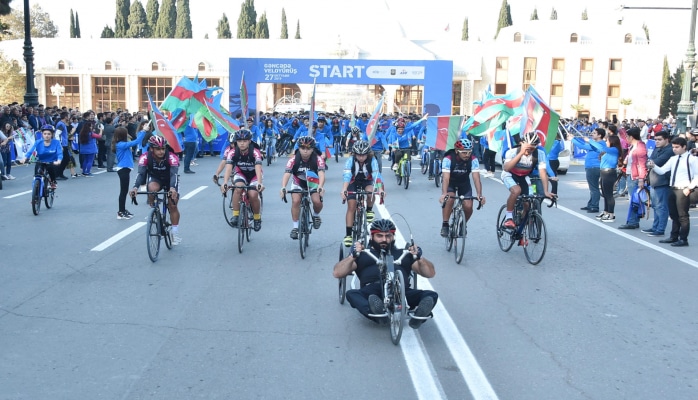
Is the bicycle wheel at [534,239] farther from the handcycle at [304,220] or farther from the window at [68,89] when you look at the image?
the window at [68,89]

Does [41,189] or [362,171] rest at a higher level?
[362,171]

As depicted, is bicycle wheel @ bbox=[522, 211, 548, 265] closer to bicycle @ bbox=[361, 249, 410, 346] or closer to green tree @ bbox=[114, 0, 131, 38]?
bicycle @ bbox=[361, 249, 410, 346]

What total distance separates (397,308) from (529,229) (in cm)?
405

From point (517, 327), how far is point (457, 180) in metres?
3.80

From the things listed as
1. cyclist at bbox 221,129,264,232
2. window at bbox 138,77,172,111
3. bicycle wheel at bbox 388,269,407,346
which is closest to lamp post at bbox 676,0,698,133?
cyclist at bbox 221,129,264,232

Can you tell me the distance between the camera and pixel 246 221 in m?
9.95

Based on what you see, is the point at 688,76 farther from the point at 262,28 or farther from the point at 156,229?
the point at 262,28

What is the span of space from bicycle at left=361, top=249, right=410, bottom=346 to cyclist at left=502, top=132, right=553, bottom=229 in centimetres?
393

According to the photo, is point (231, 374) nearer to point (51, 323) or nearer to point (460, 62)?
point (51, 323)

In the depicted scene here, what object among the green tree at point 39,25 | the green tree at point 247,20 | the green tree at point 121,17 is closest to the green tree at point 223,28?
the green tree at point 247,20

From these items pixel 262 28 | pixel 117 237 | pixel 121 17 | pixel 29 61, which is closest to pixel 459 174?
pixel 117 237

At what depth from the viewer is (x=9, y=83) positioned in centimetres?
5853

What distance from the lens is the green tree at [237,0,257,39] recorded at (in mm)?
86875

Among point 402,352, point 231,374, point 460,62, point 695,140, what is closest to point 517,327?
point 402,352
